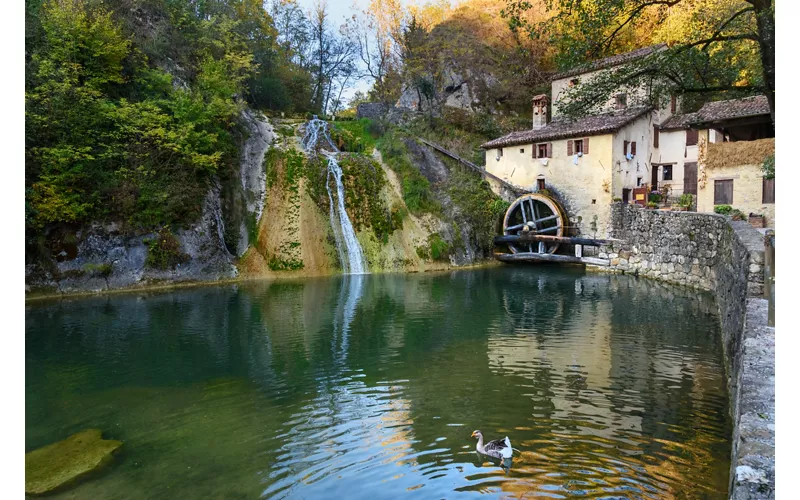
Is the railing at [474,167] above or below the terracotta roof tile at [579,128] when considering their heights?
below

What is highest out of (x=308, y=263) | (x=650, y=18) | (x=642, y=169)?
(x=650, y=18)

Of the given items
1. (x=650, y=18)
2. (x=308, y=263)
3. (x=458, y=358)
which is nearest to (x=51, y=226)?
(x=308, y=263)

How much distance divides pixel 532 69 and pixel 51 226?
3366cm

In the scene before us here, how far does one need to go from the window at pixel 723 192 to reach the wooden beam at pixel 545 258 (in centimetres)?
578

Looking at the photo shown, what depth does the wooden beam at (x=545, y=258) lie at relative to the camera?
26953 mm

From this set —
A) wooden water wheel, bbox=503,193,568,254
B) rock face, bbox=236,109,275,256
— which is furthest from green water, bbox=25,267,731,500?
wooden water wheel, bbox=503,193,568,254

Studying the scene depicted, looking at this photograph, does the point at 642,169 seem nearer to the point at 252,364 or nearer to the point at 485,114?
the point at 485,114

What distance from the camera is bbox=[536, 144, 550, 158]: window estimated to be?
30352 millimetres

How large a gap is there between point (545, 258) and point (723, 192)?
9013 millimetres

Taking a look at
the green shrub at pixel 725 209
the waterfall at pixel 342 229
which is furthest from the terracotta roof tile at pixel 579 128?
the waterfall at pixel 342 229

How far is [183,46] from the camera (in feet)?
94.6

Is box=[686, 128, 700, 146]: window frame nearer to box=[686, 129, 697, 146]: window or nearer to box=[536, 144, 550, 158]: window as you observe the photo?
box=[686, 129, 697, 146]: window

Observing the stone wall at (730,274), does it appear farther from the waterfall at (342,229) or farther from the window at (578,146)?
the waterfall at (342,229)

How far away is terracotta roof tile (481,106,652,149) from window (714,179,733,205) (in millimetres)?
5847
